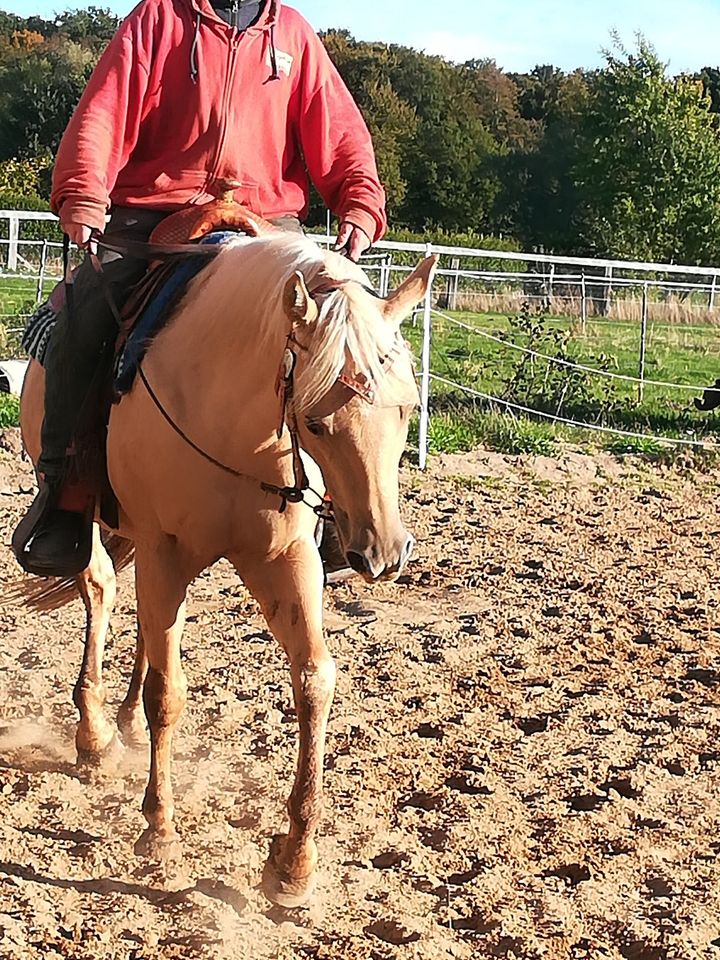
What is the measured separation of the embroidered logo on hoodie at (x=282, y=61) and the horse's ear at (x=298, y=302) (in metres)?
1.24

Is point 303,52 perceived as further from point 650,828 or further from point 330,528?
point 650,828

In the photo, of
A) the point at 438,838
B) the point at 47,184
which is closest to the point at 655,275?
the point at 47,184

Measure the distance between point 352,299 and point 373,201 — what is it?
47.8 inches

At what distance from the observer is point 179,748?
14.3 feet

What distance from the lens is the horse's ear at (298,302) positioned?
2.61m

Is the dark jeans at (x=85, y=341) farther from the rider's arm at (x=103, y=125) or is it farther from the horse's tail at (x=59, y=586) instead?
the horse's tail at (x=59, y=586)

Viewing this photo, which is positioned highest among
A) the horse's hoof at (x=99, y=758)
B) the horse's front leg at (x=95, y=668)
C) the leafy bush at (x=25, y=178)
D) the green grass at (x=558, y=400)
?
the leafy bush at (x=25, y=178)

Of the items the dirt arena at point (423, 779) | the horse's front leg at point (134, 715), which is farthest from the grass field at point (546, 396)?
the horse's front leg at point (134, 715)

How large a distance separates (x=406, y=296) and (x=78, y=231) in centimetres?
114

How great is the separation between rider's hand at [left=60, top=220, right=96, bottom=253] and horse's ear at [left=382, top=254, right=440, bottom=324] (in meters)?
Result: 1.06

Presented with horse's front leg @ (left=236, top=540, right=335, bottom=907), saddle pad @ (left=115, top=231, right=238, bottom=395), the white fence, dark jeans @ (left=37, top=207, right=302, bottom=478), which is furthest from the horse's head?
the white fence

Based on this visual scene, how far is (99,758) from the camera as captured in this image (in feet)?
13.8

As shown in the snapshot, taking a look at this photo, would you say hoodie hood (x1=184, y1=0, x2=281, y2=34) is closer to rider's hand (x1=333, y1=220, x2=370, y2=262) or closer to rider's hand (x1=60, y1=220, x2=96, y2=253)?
rider's hand (x1=333, y1=220, x2=370, y2=262)

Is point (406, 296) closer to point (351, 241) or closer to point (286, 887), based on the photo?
point (351, 241)
